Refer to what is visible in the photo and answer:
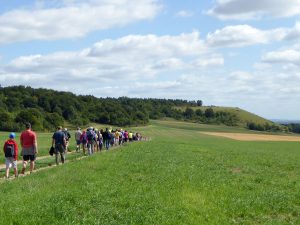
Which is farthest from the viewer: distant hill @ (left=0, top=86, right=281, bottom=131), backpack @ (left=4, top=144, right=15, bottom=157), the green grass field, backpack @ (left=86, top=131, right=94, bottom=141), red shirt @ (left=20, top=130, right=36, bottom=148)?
distant hill @ (left=0, top=86, right=281, bottom=131)

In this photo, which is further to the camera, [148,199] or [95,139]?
[95,139]

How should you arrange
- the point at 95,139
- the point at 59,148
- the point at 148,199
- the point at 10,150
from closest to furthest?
1. the point at 148,199
2. the point at 10,150
3. the point at 59,148
4. the point at 95,139

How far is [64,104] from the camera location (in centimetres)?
13375

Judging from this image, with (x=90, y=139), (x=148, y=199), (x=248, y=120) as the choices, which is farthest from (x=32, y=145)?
(x=248, y=120)

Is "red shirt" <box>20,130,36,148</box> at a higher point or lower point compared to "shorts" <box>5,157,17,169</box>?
higher

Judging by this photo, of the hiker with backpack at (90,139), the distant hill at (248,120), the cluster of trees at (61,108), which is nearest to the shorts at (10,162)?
the hiker with backpack at (90,139)

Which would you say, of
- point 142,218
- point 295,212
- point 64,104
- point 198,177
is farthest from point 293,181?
point 64,104

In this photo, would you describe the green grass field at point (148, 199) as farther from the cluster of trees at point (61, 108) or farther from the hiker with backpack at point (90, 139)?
the cluster of trees at point (61, 108)

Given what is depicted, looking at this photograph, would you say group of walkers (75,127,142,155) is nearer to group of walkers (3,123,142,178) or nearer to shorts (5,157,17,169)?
group of walkers (3,123,142,178)

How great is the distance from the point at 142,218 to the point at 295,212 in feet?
14.2

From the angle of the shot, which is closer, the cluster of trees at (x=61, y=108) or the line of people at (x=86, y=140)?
the line of people at (x=86, y=140)

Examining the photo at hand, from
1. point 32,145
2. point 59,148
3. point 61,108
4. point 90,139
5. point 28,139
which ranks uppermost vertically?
point 61,108

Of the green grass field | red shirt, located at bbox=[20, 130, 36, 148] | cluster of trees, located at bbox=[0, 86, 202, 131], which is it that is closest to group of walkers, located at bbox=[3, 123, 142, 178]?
red shirt, located at bbox=[20, 130, 36, 148]

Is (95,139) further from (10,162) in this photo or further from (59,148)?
(10,162)
